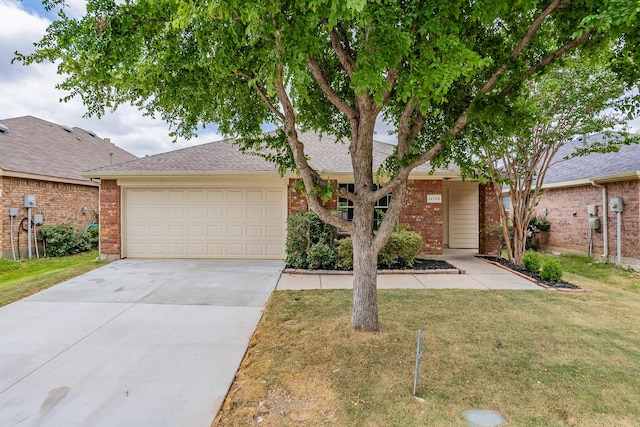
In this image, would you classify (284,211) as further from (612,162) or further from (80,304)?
(612,162)

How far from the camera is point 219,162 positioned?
→ 9.83m

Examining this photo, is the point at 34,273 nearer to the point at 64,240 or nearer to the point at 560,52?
the point at 64,240

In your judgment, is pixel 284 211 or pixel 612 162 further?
pixel 612 162

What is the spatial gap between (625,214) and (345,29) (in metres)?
10.3

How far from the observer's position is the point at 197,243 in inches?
377

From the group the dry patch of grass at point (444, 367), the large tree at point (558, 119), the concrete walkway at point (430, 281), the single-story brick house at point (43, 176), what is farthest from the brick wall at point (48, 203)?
the large tree at point (558, 119)

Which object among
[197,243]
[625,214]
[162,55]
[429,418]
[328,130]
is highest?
[162,55]

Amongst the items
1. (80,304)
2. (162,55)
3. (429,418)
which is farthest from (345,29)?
(80,304)

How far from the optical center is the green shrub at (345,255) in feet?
26.0

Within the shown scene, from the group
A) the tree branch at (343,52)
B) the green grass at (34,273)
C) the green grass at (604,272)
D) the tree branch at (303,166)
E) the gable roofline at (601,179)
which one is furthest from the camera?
the gable roofline at (601,179)

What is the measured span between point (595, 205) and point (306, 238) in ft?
31.5

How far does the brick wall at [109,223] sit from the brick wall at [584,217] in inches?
582

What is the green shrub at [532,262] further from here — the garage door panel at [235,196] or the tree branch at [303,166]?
the garage door panel at [235,196]

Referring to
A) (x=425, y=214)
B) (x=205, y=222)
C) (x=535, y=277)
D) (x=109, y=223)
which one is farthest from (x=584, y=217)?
(x=109, y=223)
